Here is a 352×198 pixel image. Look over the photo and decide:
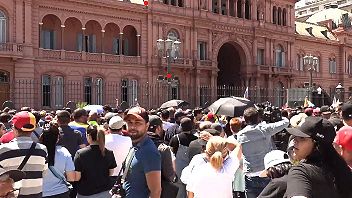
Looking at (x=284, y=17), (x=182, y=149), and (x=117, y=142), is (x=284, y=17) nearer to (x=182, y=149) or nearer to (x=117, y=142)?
(x=182, y=149)

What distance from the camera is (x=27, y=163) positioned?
5.72 meters

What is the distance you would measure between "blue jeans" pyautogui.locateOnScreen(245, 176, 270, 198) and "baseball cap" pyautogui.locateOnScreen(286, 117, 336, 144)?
12.8 ft

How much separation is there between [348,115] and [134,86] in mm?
29456

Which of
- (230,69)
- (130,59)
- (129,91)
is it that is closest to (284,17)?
(230,69)

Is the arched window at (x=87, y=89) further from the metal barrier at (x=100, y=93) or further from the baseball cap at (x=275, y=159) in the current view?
the baseball cap at (x=275, y=159)

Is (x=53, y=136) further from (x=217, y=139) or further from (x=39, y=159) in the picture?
(x=217, y=139)

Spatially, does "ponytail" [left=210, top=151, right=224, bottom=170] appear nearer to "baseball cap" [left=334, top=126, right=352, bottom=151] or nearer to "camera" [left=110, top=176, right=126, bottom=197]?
"camera" [left=110, top=176, right=126, bottom=197]

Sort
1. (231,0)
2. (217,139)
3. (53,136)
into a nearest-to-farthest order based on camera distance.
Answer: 1. (217,139)
2. (53,136)
3. (231,0)

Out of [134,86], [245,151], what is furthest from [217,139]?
[134,86]

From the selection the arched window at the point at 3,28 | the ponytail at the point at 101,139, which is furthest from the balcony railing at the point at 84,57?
the ponytail at the point at 101,139

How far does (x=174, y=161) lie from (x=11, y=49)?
2521cm

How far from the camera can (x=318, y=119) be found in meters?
3.92

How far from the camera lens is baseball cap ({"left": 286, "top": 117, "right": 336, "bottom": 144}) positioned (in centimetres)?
377

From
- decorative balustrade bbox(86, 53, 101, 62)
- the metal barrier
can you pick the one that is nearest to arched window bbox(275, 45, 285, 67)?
the metal barrier
